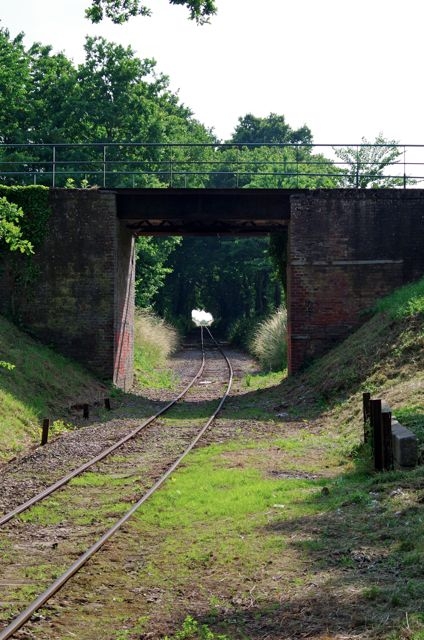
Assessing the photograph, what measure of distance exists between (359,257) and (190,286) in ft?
169

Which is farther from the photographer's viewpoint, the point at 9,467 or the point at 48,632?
the point at 9,467

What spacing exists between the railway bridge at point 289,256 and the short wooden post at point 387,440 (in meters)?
13.4

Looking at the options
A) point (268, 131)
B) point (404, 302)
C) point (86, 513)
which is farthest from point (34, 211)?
point (268, 131)

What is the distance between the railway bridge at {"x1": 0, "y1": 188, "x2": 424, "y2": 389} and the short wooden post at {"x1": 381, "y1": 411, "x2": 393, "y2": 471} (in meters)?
13.4

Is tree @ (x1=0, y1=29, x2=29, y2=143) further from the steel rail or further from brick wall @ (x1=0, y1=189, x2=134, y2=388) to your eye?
the steel rail

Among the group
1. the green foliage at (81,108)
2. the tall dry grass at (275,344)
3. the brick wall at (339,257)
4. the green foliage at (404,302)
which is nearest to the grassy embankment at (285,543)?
the green foliage at (404,302)

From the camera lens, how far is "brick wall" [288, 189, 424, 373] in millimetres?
24125

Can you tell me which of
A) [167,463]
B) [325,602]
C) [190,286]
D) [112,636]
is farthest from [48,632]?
[190,286]

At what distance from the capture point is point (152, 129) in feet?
140

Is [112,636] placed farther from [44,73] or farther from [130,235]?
[44,73]

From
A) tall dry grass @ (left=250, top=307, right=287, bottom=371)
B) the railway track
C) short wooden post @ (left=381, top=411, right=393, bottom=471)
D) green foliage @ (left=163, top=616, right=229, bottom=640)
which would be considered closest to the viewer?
green foliage @ (left=163, top=616, right=229, bottom=640)

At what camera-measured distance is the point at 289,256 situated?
80.1ft

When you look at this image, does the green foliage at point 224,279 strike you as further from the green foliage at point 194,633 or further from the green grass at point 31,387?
the green foliage at point 194,633

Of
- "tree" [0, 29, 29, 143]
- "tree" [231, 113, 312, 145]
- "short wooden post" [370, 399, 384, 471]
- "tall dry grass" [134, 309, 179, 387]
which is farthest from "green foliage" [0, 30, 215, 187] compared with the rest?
"tree" [231, 113, 312, 145]
